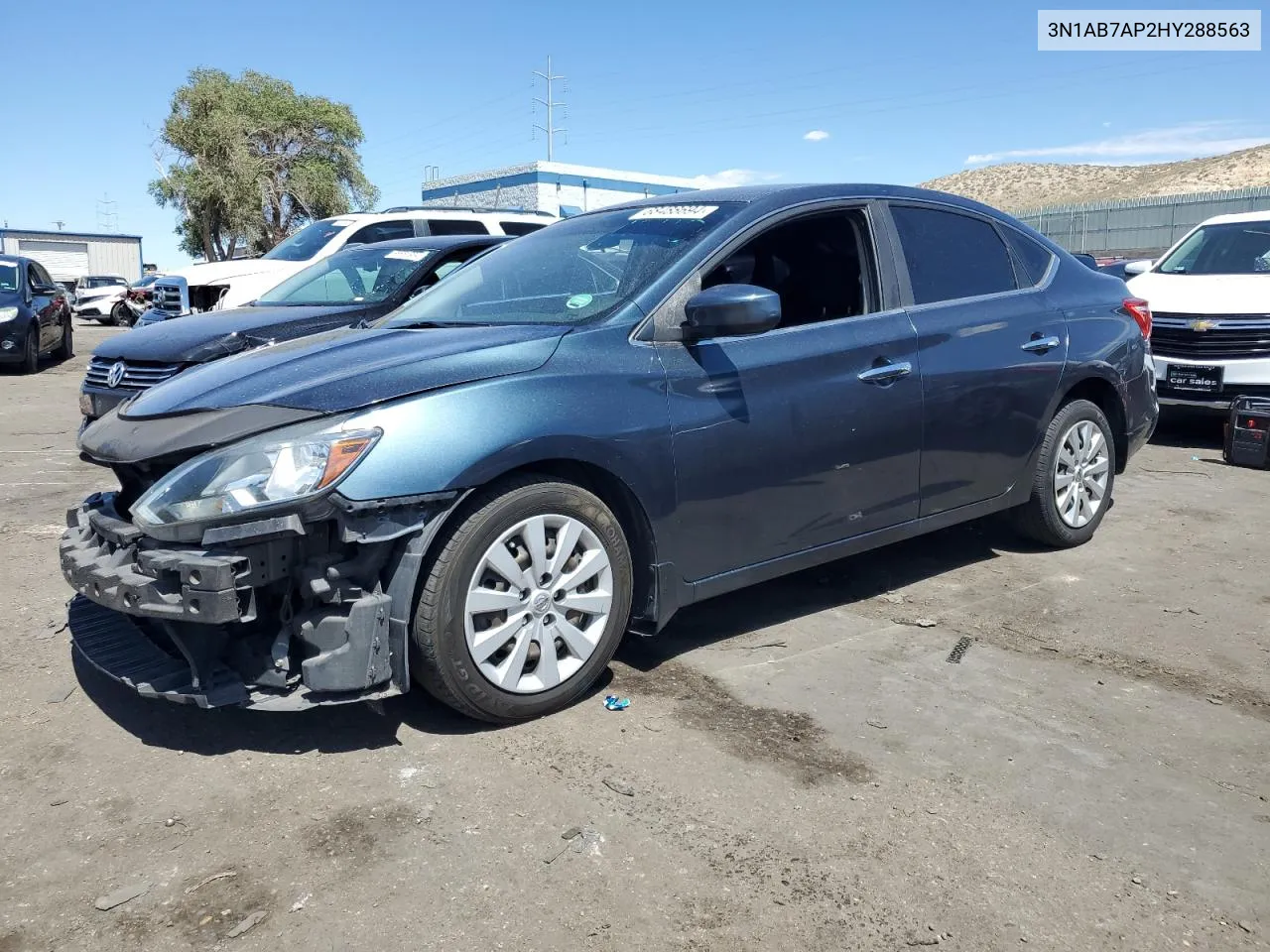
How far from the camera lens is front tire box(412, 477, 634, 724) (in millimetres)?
3205

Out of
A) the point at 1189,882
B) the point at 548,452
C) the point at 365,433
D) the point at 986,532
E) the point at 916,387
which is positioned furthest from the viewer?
the point at 986,532

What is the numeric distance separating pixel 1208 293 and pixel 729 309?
22.9 feet

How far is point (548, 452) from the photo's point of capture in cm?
336

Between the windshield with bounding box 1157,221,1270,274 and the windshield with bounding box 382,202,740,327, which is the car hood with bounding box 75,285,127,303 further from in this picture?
the windshield with bounding box 382,202,740,327

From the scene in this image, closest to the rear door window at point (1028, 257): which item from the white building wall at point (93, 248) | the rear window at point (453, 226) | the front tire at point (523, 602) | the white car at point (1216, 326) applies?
the front tire at point (523, 602)

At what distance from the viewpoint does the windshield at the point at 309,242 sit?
1100cm

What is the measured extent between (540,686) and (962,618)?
2.06m

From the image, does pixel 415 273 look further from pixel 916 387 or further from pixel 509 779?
pixel 509 779

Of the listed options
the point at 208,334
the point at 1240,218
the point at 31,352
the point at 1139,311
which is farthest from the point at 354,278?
the point at 31,352

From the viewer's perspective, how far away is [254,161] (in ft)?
155

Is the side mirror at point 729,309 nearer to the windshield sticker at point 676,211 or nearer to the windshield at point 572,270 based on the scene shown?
the windshield at point 572,270

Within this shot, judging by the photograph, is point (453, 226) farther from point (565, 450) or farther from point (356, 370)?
point (565, 450)

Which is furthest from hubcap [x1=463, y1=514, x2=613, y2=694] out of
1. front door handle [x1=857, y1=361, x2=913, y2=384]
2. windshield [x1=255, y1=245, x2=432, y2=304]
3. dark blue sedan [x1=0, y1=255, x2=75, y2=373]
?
dark blue sedan [x1=0, y1=255, x2=75, y2=373]

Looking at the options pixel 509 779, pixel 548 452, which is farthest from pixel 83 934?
pixel 548 452
